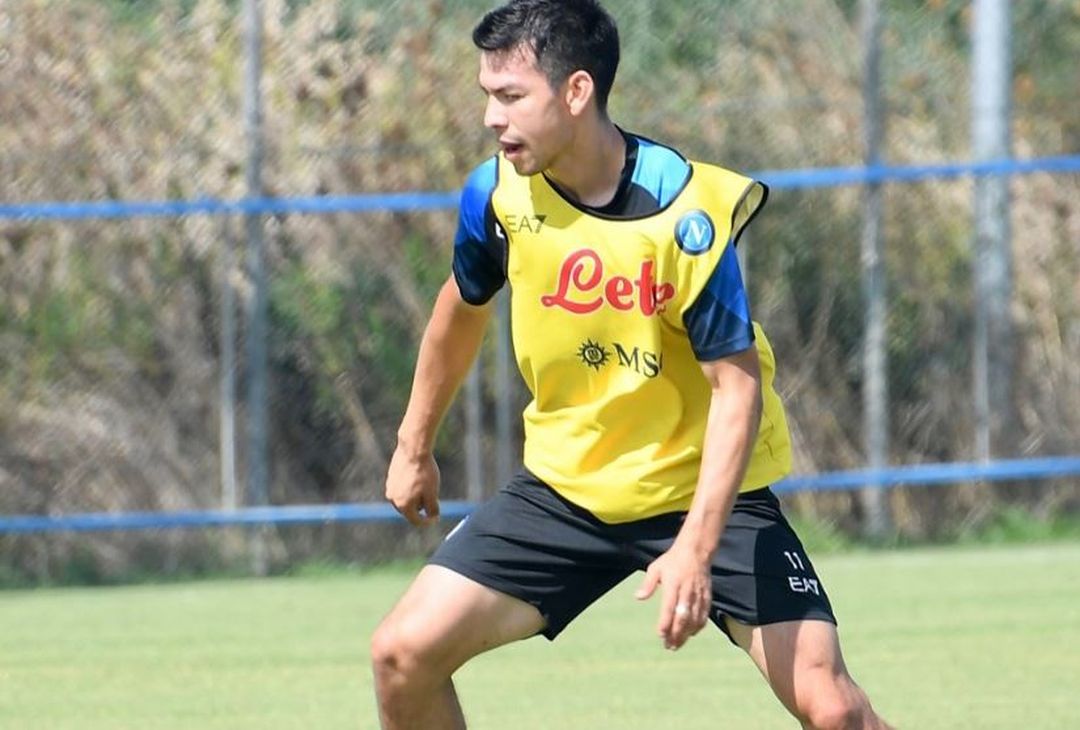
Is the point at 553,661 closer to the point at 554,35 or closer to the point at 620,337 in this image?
the point at 620,337

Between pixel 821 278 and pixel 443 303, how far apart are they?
7330 mm

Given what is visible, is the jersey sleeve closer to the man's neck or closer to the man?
the man

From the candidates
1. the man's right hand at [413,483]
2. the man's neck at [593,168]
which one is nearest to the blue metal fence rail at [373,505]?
the man's right hand at [413,483]

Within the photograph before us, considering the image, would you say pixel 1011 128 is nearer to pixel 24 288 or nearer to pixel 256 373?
pixel 256 373

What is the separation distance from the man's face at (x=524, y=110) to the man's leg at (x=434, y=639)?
3.03 feet

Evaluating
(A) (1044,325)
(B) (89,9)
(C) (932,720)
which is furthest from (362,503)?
(C) (932,720)

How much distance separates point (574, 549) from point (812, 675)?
646 mm

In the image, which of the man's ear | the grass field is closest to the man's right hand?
the man's ear

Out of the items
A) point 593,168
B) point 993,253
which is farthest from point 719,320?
point 993,253

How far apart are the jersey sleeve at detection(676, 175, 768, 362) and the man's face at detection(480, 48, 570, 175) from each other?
0.33 metres

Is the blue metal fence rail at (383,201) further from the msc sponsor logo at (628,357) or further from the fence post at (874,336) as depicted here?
the msc sponsor logo at (628,357)

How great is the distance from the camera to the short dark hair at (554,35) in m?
4.96

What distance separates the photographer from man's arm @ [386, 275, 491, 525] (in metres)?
5.39

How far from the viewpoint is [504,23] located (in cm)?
499
